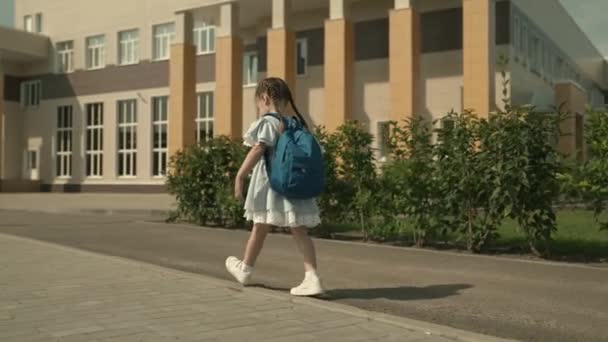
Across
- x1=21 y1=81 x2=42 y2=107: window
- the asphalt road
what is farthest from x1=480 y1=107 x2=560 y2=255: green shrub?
x1=21 y1=81 x2=42 y2=107: window

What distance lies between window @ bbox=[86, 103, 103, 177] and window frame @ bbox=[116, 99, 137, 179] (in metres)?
1.90

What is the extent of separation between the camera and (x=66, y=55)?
44969 mm

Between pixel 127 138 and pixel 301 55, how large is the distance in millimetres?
14683

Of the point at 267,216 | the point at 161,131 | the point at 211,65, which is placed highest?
the point at 211,65

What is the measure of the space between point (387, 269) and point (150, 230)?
23.1 feet

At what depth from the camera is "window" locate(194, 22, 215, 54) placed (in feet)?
126

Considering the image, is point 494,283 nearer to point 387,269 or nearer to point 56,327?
point 387,269

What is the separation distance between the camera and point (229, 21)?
3095 cm

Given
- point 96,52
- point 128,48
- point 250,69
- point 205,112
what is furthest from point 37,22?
point 250,69

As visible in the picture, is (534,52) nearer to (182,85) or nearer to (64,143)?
(182,85)

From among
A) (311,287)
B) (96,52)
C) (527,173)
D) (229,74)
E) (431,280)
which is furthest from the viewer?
(96,52)

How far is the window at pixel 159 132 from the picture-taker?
40.2m

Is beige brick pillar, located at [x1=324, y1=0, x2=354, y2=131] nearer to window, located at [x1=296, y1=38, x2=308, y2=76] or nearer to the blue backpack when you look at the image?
window, located at [x1=296, y1=38, x2=308, y2=76]

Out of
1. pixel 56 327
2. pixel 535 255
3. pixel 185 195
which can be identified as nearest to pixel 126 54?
pixel 185 195
